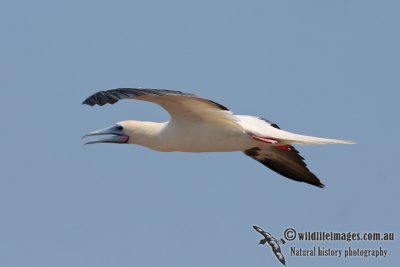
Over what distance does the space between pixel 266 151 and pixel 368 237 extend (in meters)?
2.44

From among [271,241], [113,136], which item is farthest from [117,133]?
[271,241]

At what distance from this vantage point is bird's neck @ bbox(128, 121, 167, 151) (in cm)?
1766

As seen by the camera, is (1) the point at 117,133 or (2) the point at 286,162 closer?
(1) the point at 117,133

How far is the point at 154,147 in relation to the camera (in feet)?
58.3

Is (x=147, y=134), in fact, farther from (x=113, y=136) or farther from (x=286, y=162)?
(x=286, y=162)

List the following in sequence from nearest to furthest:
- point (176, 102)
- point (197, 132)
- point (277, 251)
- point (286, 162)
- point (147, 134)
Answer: point (176, 102) → point (197, 132) → point (147, 134) → point (277, 251) → point (286, 162)

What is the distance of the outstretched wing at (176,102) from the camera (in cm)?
1568

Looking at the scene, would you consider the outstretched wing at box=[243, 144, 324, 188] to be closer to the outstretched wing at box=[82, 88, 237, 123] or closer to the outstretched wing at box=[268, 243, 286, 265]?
the outstretched wing at box=[268, 243, 286, 265]

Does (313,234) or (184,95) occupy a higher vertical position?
(184,95)

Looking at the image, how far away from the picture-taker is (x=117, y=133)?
59.6 ft

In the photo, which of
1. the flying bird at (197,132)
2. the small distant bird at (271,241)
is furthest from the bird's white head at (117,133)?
the small distant bird at (271,241)

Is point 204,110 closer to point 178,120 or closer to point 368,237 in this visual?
point 178,120

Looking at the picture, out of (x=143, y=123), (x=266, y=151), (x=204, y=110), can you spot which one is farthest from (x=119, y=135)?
(x=266, y=151)

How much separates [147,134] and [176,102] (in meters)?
1.07
